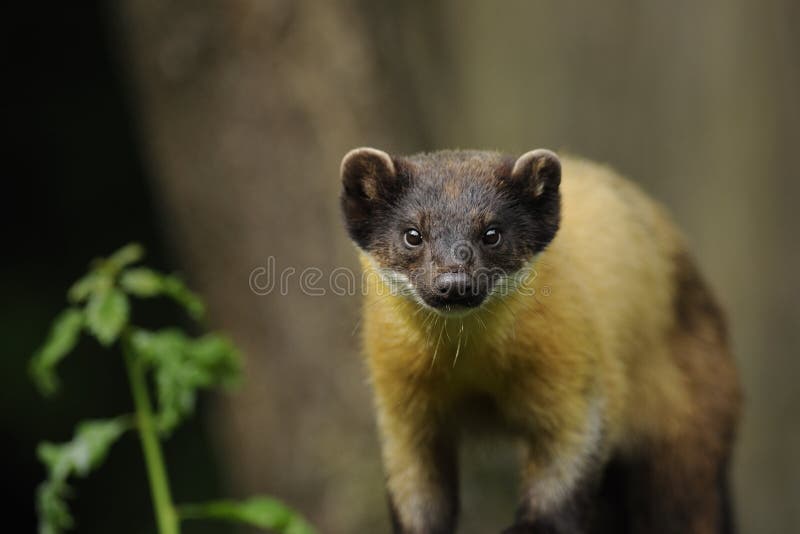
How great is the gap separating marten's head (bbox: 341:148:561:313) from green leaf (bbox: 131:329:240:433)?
0.77 m

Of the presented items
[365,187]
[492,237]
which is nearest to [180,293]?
[365,187]

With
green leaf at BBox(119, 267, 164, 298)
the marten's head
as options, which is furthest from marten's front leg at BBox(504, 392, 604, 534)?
green leaf at BBox(119, 267, 164, 298)

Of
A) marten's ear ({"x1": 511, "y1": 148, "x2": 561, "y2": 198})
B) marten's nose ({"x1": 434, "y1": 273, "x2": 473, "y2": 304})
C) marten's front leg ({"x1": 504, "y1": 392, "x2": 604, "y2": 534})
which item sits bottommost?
marten's front leg ({"x1": 504, "y1": 392, "x2": 604, "y2": 534})

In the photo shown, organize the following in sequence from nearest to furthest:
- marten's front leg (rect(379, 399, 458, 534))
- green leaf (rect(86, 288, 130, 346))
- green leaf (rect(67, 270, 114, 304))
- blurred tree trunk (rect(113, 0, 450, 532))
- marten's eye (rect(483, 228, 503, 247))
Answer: green leaf (rect(86, 288, 130, 346)) < green leaf (rect(67, 270, 114, 304)) < marten's eye (rect(483, 228, 503, 247)) < marten's front leg (rect(379, 399, 458, 534)) < blurred tree trunk (rect(113, 0, 450, 532))

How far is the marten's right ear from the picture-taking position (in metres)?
4.32

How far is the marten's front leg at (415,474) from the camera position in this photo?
480 centimetres

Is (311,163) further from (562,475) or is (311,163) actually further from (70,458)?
(70,458)

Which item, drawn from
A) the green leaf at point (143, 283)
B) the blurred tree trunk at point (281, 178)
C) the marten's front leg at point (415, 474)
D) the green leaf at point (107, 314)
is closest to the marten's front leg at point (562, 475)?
the marten's front leg at point (415, 474)

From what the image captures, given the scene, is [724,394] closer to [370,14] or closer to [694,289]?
[694,289]

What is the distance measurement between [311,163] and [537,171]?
13.6 ft

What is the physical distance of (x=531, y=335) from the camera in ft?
15.0

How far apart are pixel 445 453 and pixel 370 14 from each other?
4.24 metres

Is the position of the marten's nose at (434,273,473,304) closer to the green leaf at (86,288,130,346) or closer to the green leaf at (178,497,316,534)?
the green leaf at (178,497,316,534)

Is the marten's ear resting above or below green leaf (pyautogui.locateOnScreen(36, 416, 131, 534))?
above
